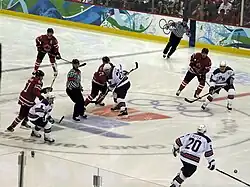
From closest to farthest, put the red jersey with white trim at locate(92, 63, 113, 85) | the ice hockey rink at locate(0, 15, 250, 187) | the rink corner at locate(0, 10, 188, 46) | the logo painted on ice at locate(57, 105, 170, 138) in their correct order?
the ice hockey rink at locate(0, 15, 250, 187)
the logo painted on ice at locate(57, 105, 170, 138)
the red jersey with white trim at locate(92, 63, 113, 85)
the rink corner at locate(0, 10, 188, 46)

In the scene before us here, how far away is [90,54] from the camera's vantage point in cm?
1667

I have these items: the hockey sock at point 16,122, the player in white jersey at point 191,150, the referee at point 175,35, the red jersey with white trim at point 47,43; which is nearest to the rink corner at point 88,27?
the referee at point 175,35

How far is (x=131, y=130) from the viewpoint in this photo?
9.94 m

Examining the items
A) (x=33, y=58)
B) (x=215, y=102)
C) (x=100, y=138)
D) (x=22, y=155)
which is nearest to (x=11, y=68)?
(x=33, y=58)

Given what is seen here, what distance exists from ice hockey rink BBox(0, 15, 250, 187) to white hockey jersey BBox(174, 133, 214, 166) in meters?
0.45

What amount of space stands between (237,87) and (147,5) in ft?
21.5

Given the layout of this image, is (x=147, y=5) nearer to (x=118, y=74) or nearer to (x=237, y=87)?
(x=237, y=87)

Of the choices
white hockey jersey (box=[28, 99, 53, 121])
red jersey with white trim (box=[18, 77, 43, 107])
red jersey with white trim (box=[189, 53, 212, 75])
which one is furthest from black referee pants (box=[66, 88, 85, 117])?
red jersey with white trim (box=[189, 53, 212, 75])

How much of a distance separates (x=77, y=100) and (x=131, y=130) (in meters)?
0.89

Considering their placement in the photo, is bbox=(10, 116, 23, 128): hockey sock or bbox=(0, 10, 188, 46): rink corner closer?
bbox=(10, 116, 23, 128): hockey sock

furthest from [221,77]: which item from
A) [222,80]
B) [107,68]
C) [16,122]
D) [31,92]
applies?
[16,122]

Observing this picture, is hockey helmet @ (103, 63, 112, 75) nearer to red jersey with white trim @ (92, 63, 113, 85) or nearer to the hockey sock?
red jersey with white trim @ (92, 63, 113, 85)

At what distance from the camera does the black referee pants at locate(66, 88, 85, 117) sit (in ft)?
33.1

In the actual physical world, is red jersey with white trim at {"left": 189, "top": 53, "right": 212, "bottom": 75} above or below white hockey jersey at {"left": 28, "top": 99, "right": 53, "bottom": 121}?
above
